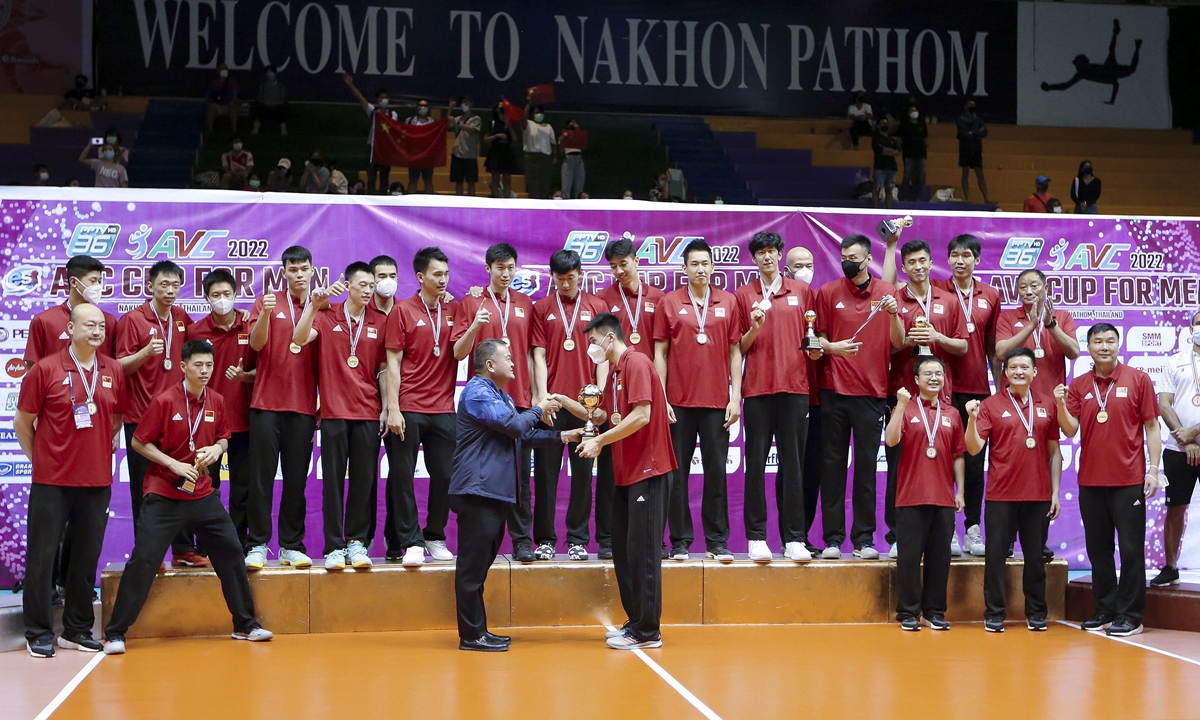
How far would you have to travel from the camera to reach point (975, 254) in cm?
819

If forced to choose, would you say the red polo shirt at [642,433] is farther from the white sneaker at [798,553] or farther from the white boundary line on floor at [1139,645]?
the white boundary line on floor at [1139,645]

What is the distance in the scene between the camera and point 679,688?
6012 mm

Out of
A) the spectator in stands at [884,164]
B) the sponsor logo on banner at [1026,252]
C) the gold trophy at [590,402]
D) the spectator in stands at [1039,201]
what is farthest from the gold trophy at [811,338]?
the spectator in stands at [884,164]

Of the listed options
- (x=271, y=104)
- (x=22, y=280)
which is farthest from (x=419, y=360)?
(x=271, y=104)

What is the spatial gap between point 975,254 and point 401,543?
457 centimetres

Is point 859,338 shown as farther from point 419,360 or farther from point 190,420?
point 190,420

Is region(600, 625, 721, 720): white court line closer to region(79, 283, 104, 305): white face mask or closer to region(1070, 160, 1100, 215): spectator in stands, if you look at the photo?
region(79, 283, 104, 305): white face mask

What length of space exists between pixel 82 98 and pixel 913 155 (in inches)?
502

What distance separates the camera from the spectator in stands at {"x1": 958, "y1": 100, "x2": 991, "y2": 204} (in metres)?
17.5

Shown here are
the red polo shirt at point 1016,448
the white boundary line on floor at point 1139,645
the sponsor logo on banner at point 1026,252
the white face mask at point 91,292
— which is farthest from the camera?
the sponsor logo on banner at point 1026,252

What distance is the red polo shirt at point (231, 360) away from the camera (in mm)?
7613

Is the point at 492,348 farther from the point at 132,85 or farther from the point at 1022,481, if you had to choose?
the point at 132,85

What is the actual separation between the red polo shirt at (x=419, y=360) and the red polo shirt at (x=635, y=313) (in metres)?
1.19

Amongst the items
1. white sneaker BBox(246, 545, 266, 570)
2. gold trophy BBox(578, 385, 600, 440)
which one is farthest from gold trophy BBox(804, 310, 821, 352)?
white sneaker BBox(246, 545, 266, 570)
